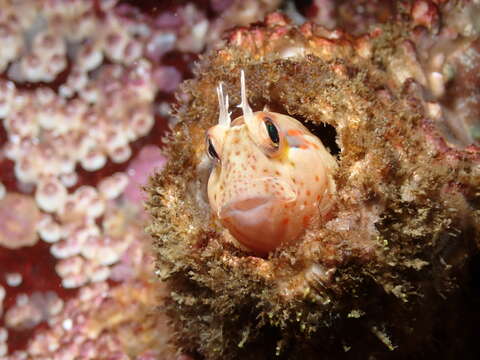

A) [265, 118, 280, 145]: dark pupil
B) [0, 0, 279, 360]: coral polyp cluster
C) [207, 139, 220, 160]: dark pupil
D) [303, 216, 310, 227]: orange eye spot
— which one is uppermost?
[265, 118, 280, 145]: dark pupil

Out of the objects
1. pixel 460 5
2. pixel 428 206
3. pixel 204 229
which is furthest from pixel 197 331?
pixel 460 5

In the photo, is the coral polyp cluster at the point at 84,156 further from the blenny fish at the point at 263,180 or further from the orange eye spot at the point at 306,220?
the orange eye spot at the point at 306,220

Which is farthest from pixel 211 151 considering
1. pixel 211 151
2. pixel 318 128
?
pixel 318 128

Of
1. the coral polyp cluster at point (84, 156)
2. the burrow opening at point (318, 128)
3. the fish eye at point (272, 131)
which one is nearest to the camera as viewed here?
the fish eye at point (272, 131)

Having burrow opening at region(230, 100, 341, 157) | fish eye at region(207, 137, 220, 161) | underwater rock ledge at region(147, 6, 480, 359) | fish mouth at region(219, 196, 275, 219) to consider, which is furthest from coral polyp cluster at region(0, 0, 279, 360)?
fish mouth at region(219, 196, 275, 219)

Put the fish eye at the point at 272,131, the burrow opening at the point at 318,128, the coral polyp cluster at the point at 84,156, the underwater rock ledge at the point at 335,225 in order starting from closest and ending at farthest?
the underwater rock ledge at the point at 335,225, the fish eye at the point at 272,131, the burrow opening at the point at 318,128, the coral polyp cluster at the point at 84,156

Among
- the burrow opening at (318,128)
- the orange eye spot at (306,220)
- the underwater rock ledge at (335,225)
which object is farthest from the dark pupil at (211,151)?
the orange eye spot at (306,220)

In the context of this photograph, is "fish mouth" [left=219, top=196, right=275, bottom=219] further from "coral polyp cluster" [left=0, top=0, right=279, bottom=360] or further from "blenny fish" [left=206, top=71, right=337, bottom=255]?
"coral polyp cluster" [left=0, top=0, right=279, bottom=360]

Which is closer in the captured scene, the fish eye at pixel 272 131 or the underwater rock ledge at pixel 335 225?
the underwater rock ledge at pixel 335 225

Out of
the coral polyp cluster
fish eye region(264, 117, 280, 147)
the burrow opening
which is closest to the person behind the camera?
fish eye region(264, 117, 280, 147)
